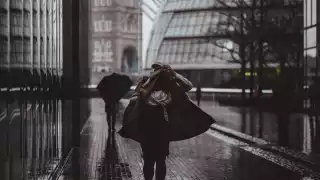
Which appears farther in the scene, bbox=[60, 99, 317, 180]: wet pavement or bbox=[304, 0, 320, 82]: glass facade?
bbox=[304, 0, 320, 82]: glass facade

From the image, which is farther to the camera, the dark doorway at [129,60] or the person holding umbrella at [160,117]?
the dark doorway at [129,60]

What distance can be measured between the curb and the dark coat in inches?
184

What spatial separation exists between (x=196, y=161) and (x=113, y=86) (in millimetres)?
Answer: 7043

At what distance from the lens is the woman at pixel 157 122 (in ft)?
27.9

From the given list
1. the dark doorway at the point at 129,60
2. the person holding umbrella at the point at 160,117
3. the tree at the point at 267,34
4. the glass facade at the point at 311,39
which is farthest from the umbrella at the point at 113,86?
the tree at the point at 267,34

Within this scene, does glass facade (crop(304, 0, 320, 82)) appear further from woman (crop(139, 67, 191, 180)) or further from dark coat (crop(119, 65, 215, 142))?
woman (crop(139, 67, 191, 180))

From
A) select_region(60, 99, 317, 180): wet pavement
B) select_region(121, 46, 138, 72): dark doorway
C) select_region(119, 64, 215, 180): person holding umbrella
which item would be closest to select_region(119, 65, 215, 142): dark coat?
select_region(119, 64, 215, 180): person holding umbrella

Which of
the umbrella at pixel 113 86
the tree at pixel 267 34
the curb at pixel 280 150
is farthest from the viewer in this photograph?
the tree at pixel 267 34

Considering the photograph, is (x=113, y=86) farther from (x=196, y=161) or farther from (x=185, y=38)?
(x=185, y=38)

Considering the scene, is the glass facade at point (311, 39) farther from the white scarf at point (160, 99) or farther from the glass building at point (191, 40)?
the white scarf at point (160, 99)

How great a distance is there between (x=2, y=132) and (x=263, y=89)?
32.0m

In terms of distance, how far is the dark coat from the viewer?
28.2ft

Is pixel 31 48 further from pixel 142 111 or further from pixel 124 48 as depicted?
pixel 124 48

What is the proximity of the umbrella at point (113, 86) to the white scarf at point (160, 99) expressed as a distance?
37.2 feet
